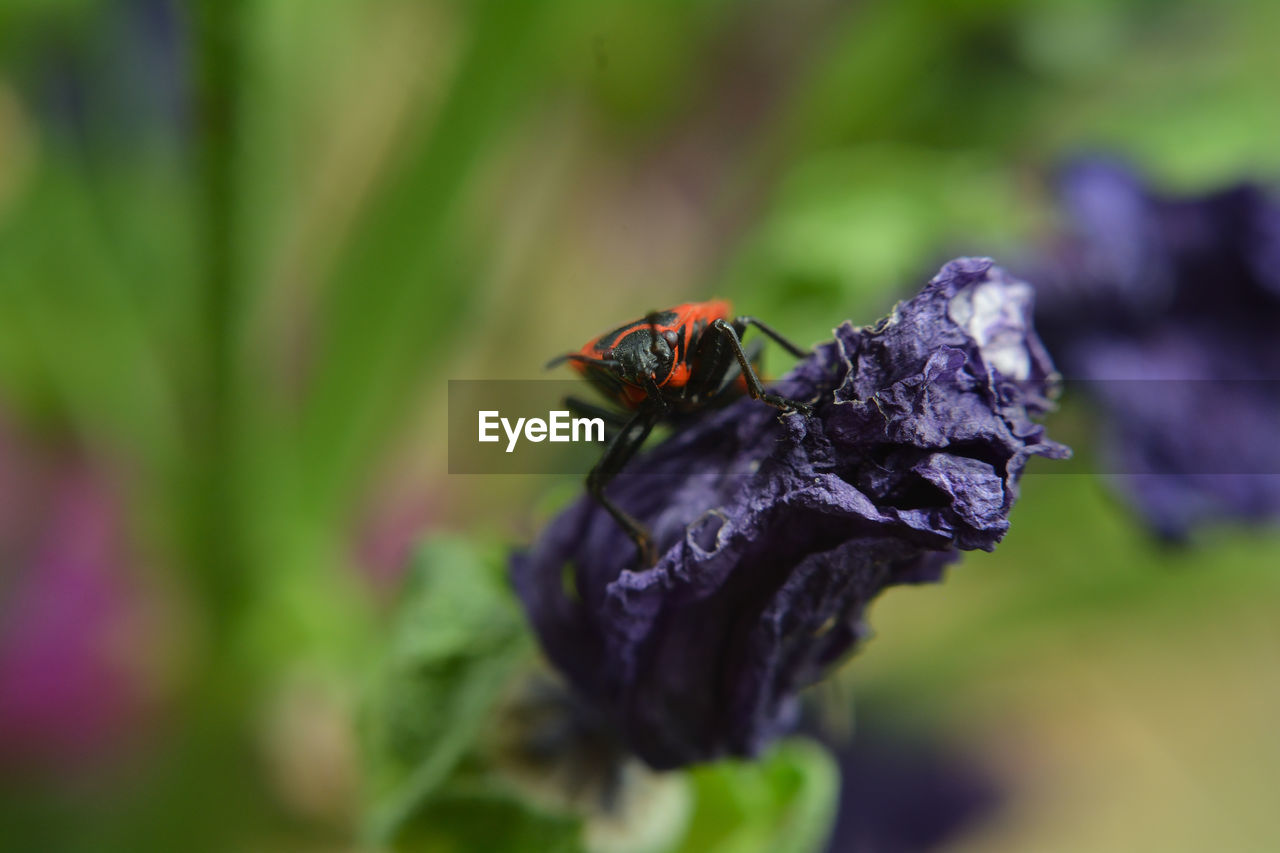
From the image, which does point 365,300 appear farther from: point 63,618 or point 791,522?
point 63,618

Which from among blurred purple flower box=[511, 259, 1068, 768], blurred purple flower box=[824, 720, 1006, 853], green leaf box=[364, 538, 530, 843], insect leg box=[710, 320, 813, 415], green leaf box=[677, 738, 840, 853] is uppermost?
insect leg box=[710, 320, 813, 415]

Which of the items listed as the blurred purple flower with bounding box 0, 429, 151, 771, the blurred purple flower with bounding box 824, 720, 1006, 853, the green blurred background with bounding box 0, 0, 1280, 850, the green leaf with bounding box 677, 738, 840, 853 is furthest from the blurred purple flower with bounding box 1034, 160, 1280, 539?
the blurred purple flower with bounding box 0, 429, 151, 771

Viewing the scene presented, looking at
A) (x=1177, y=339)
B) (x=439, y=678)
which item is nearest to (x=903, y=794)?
(x=1177, y=339)

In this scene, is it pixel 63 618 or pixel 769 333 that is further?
pixel 63 618

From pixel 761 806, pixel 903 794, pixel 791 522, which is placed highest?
pixel 791 522

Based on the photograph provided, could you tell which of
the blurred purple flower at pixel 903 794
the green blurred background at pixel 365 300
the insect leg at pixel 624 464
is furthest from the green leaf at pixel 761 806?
the blurred purple flower at pixel 903 794

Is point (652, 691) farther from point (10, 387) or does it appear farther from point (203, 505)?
point (10, 387)

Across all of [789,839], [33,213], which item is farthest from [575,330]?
[789,839]

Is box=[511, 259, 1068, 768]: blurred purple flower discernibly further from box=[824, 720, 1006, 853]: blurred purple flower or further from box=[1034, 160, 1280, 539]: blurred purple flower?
box=[824, 720, 1006, 853]: blurred purple flower
